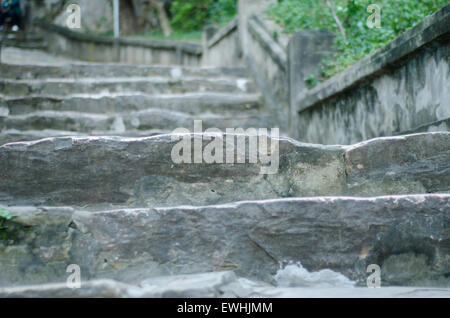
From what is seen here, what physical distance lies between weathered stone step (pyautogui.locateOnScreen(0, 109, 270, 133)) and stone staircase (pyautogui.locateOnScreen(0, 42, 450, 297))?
6.99 ft

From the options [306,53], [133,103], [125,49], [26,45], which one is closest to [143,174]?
[133,103]

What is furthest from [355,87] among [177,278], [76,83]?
[76,83]

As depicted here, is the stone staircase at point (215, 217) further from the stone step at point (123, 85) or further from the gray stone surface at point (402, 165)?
the stone step at point (123, 85)

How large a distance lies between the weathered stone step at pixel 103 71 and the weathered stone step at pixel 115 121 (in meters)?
1.14

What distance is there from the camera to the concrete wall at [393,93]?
8.68 feet

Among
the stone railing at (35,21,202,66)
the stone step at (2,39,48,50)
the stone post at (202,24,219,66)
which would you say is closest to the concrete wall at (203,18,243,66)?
the stone post at (202,24,219,66)

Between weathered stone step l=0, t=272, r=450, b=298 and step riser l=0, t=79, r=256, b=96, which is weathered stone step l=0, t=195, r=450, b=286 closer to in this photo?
weathered stone step l=0, t=272, r=450, b=298

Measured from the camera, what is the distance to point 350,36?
479cm

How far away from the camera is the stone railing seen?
30.5ft

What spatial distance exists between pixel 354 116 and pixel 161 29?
10.8 meters

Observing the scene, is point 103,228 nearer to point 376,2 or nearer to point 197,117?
point 197,117

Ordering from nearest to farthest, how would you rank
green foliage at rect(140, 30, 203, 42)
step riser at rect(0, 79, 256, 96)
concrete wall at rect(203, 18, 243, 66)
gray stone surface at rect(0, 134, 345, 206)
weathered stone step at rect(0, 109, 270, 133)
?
gray stone surface at rect(0, 134, 345, 206) < weathered stone step at rect(0, 109, 270, 133) < step riser at rect(0, 79, 256, 96) < concrete wall at rect(203, 18, 243, 66) < green foliage at rect(140, 30, 203, 42)

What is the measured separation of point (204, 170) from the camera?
7.68ft

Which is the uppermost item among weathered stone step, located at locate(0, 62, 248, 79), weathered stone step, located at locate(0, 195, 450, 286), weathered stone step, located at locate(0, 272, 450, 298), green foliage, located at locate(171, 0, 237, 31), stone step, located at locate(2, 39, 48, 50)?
green foliage, located at locate(171, 0, 237, 31)
